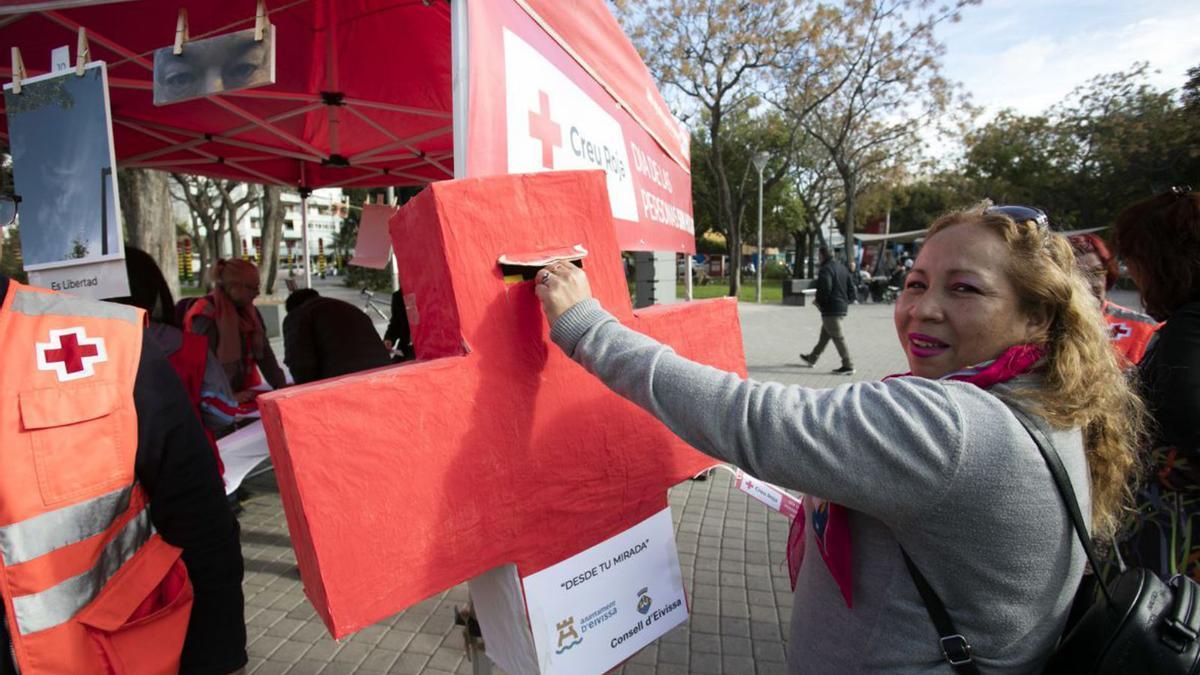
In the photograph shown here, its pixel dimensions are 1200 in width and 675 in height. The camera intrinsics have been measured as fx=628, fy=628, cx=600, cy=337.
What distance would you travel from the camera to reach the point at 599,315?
1062 mm

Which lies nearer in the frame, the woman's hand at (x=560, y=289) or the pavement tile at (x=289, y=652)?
the woman's hand at (x=560, y=289)

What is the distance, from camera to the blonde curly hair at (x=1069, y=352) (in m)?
1.04

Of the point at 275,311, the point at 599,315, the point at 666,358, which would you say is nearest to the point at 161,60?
the point at 599,315

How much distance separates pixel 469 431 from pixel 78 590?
75 centimetres

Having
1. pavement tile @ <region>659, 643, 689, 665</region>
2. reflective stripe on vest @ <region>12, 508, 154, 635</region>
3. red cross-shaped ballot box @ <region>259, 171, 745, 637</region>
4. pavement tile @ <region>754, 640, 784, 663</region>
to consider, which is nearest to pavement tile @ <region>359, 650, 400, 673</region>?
pavement tile @ <region>659, 643, 689, 665</region>

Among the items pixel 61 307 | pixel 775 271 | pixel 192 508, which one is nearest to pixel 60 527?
pixel 192 508

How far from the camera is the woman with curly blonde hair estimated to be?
3.04 ft

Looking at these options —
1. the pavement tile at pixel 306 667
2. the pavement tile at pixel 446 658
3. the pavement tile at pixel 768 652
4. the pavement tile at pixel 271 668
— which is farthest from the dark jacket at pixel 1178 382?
the pavement tile at pixel 271 668

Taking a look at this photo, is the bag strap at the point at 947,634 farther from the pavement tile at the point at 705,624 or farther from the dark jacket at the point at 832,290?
the dark jacket at the point at 832,290

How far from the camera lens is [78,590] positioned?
3.61ft

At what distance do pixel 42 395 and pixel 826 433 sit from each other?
1285 mm

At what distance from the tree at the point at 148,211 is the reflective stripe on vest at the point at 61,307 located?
7209mm

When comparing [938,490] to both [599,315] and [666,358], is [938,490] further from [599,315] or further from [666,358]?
[599,315]

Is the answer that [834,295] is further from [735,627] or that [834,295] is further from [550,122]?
[550,122]
